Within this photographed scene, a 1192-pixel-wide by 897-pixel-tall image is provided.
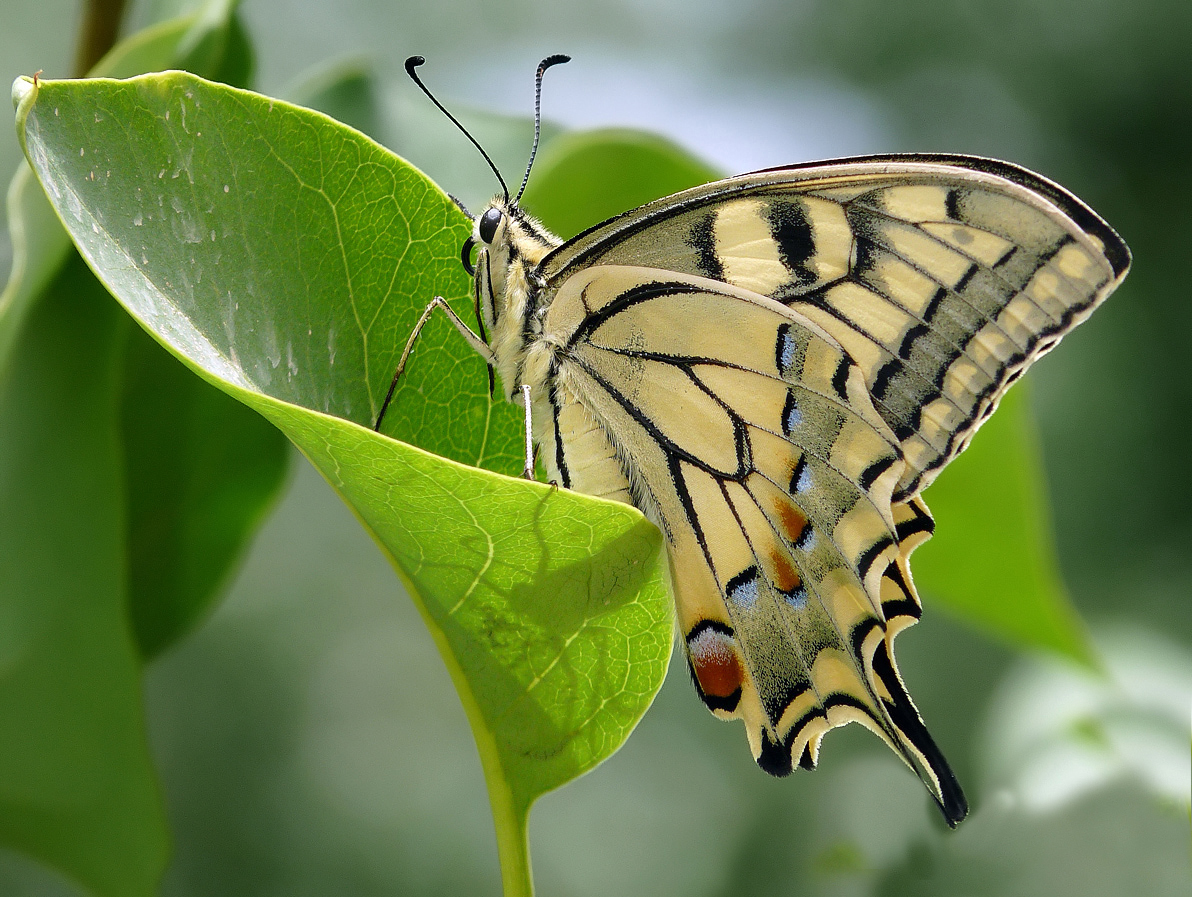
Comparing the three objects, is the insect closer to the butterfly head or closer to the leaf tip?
the butterfly head

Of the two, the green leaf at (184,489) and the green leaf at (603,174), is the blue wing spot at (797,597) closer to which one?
the green leaf at (603,174)

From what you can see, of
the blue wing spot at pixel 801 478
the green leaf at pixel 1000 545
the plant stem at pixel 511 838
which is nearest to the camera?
the plant stem at pixel 511 838

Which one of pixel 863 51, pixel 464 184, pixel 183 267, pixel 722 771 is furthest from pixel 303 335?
pixel 863 51

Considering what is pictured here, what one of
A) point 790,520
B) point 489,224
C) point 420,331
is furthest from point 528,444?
point 790,520

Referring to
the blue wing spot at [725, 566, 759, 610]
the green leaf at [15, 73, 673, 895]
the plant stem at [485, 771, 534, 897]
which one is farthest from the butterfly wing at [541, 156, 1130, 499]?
the plant stem at [485, 771, 534, 897]

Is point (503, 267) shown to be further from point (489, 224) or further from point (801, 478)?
point (801, 478)

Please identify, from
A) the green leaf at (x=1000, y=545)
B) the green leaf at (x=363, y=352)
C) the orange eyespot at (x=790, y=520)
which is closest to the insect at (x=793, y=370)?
the orange eyespot at (x=790, y=520)
